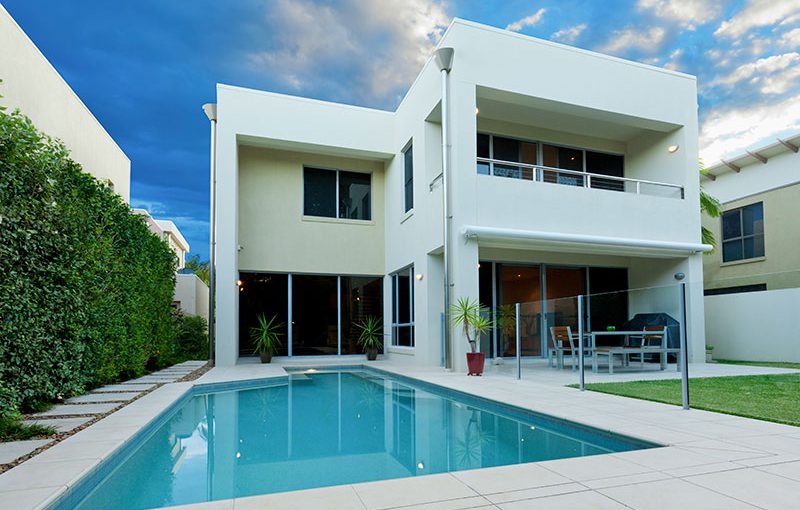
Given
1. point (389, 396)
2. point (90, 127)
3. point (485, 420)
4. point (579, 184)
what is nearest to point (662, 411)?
point (485, 420)

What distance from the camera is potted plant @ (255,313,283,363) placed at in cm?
1311

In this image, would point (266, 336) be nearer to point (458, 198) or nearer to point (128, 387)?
point (128, 387)

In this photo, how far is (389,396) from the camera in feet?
26.4

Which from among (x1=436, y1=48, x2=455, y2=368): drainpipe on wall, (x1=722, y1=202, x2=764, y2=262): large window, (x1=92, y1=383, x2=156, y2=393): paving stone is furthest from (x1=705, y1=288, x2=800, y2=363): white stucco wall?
(x1=92, y1=383, x2=156, y2=393): paving stone

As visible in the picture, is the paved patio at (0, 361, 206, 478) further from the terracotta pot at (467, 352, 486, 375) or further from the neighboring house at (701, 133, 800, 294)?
the neighboring house at (701, 133, 800, 294)

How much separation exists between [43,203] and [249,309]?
8.46 metres

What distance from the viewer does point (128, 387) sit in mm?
7953

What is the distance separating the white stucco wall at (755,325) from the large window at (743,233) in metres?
3.99

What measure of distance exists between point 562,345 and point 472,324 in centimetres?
161

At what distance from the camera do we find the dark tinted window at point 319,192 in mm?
14391

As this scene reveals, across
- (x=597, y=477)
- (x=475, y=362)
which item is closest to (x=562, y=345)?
(x=475, y=362)

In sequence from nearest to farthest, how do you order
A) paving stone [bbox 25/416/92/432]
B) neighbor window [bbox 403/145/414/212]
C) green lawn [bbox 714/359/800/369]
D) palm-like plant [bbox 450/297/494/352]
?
paving stone [bbox 25/416/92/432] < green lawn [bbox 714/359/800/369] < palm-like plant [bbox 450/297/494/352] < neighbor window [bbox 403/145/414/212]

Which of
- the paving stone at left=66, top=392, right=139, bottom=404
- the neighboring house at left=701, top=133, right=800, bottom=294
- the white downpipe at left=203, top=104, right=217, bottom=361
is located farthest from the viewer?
the neighboring house at left=701, top=133, right=800, bottom=294

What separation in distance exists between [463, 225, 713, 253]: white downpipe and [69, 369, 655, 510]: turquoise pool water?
3.72m
